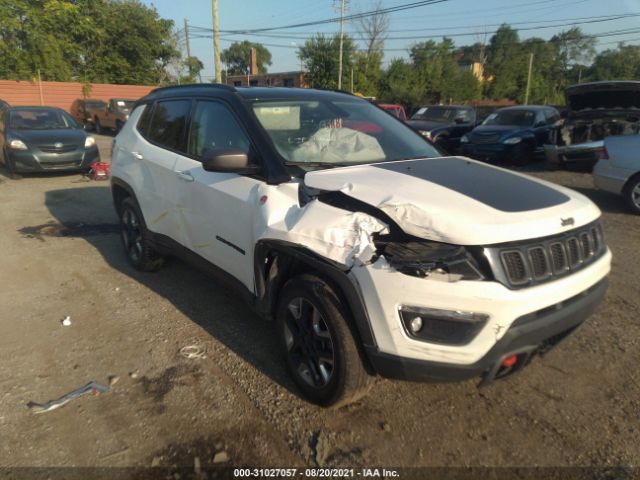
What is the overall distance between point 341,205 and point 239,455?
4.59 ft

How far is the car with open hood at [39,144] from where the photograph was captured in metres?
10.0

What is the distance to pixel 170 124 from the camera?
4.21 m

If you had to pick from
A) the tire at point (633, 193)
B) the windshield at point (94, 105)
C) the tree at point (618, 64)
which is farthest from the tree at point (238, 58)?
the tire at point (633, 193)

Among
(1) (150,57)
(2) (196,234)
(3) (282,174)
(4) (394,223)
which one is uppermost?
(1) (150,57)

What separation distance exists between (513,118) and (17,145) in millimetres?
12233

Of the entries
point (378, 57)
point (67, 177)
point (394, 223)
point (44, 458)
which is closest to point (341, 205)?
point (394, 223)

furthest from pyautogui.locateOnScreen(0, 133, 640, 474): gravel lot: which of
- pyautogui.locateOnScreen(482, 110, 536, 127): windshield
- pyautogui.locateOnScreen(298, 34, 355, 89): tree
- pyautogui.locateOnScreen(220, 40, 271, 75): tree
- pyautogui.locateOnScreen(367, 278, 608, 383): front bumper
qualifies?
pyautogui.locateOnScreen(220, 40, 271, 75): tree

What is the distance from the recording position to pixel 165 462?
7.82 ft

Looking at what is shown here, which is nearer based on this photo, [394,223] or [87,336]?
[394,223]

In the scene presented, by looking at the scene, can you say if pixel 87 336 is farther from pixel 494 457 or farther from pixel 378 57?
pixel 378 57

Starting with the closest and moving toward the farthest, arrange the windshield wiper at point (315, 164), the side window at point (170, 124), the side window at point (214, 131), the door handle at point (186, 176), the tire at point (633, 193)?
the windshield wiper at point (315, 164) < the side window at point (214, 131) < the door handle at point (186, 176) < the side window at point (170, 124) < the tire at point (633, 193)

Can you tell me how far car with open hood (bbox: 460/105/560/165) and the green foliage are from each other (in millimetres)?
29456

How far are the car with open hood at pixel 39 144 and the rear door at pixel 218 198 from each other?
7800mm

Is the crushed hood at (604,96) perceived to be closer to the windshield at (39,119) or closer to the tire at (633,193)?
the tire at (633,193)
